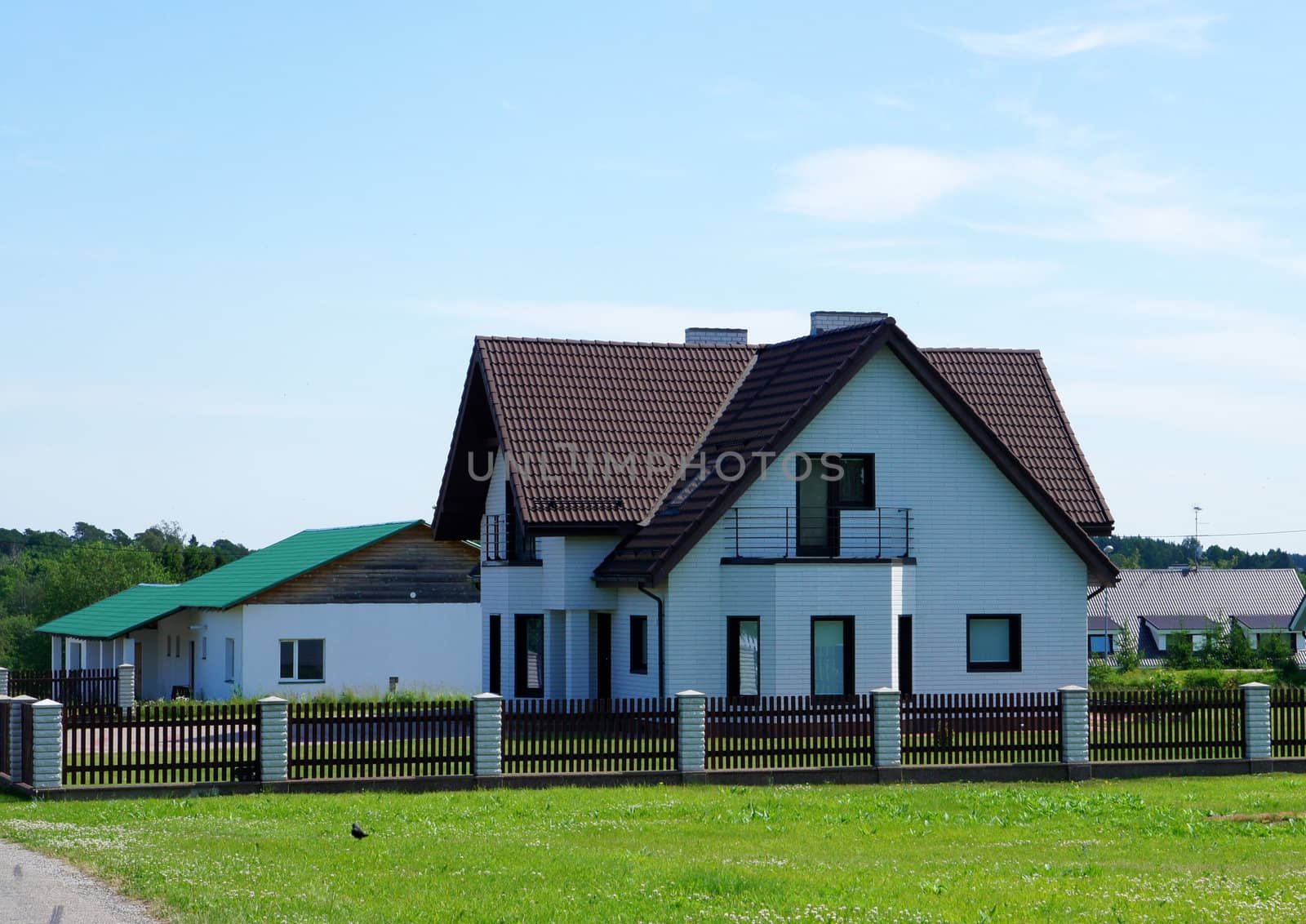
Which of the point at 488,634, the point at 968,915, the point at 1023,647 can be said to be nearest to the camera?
the point at 968,915

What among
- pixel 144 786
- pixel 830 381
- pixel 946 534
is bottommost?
pixel 144 786

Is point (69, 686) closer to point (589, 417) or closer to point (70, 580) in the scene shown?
point (589, 417)

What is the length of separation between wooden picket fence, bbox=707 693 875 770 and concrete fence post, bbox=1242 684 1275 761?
546 cm

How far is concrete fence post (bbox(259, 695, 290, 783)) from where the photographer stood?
20188 millimetres

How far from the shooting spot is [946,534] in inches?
1177

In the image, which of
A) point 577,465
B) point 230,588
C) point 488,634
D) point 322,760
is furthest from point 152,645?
point 322,760

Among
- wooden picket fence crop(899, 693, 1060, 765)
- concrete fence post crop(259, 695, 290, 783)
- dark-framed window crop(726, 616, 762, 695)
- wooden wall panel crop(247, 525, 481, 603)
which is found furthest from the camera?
wooden wall panel crop(247, 525, 481, 603)

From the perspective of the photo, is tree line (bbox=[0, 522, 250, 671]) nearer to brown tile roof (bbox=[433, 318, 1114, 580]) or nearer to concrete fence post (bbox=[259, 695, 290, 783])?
brown tile roof (bbox=[433, 318, 1114, 580])

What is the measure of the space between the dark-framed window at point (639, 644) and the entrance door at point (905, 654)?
4.39m

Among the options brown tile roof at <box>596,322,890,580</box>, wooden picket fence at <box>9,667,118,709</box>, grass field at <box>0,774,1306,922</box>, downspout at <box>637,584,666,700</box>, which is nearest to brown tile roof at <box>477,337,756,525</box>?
brown tile roof at <box>596,322,890,580</box>

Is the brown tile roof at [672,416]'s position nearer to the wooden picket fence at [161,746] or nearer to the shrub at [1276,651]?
the wooden picket fence at [161,746]

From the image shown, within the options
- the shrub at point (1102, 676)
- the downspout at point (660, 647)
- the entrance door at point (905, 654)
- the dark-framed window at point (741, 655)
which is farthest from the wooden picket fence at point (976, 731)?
the shrub at point (1102, 676)

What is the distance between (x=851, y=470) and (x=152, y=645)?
27.6 meters

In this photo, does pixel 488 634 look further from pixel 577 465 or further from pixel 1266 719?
pixel 1266 719
